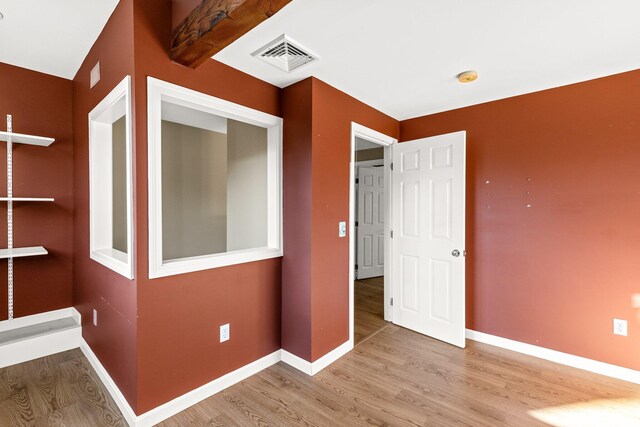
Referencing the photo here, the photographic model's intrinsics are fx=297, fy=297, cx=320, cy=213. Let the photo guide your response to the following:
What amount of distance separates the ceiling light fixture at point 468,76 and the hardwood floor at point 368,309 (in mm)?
2512

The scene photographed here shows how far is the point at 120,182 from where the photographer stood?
295cm

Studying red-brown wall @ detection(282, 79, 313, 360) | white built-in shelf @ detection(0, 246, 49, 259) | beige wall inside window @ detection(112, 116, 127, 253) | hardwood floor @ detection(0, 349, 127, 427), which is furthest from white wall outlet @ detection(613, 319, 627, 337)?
white built-in shelf @ detection(0, 246, 49, 259)

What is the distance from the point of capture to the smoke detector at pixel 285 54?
Result: 1917 millimetres

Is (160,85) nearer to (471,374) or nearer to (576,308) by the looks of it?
(471,374)

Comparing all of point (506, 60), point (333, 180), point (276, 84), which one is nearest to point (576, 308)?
point (506, 60)

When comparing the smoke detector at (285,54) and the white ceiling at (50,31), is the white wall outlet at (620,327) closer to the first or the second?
the smoke detector at (285,54)

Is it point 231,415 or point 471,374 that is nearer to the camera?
point 231,415

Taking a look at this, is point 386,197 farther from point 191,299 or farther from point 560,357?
point 191,299

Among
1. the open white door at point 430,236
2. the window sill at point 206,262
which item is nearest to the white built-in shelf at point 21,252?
the window sill at point 206,262

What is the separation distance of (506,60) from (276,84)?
175cm

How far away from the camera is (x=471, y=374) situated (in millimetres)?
2371

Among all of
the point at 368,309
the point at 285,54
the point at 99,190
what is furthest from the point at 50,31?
the point at 368,309

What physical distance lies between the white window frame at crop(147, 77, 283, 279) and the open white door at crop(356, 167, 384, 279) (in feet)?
9.32

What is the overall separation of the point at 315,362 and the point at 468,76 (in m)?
2.56
